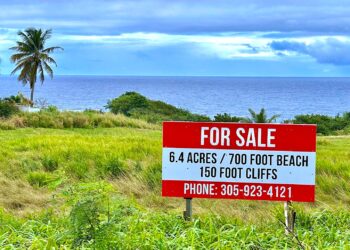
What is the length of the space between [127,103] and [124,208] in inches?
2453

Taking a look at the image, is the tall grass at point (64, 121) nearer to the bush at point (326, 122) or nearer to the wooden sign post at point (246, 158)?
the wooden sign post at point (246, 158)

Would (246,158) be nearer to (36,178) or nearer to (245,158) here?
(245,158)

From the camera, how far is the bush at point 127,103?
6616 centimetres

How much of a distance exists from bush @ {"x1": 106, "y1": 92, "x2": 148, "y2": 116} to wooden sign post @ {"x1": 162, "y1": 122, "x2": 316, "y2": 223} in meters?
58.9

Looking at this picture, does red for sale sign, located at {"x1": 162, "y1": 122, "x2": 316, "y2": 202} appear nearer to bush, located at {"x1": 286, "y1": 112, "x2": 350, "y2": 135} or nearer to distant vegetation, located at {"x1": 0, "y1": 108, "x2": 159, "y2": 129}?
distant vegetation, located at {"x1": 0, "y1": 108, "x2": 159, "y2": 129}

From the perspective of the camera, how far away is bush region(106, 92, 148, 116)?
66.2 meters

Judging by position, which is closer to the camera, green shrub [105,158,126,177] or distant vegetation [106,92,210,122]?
green shrub [105,158,126,177]

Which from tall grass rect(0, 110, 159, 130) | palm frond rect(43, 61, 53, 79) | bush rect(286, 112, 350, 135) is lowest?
bush rect(286, 112, 350, 135)

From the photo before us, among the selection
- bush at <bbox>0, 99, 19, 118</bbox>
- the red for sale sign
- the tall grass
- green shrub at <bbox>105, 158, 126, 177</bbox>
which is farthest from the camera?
bush at <bbox>0, 99, 19, 118</bbox>

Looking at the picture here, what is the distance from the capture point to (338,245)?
4973mm

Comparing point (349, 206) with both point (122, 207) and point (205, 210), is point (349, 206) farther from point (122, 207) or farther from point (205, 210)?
point (122, 207)

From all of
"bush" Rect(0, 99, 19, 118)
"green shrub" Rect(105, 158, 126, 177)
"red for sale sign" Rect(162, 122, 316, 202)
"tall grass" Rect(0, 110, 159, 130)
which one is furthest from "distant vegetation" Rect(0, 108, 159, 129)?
"red for sale sign" Rect(162, 122, 316, 202)

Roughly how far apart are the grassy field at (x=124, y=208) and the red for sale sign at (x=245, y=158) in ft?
0.98

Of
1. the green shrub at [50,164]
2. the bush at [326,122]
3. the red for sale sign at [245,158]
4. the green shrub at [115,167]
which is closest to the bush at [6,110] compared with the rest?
the green shrub at [50,164]
